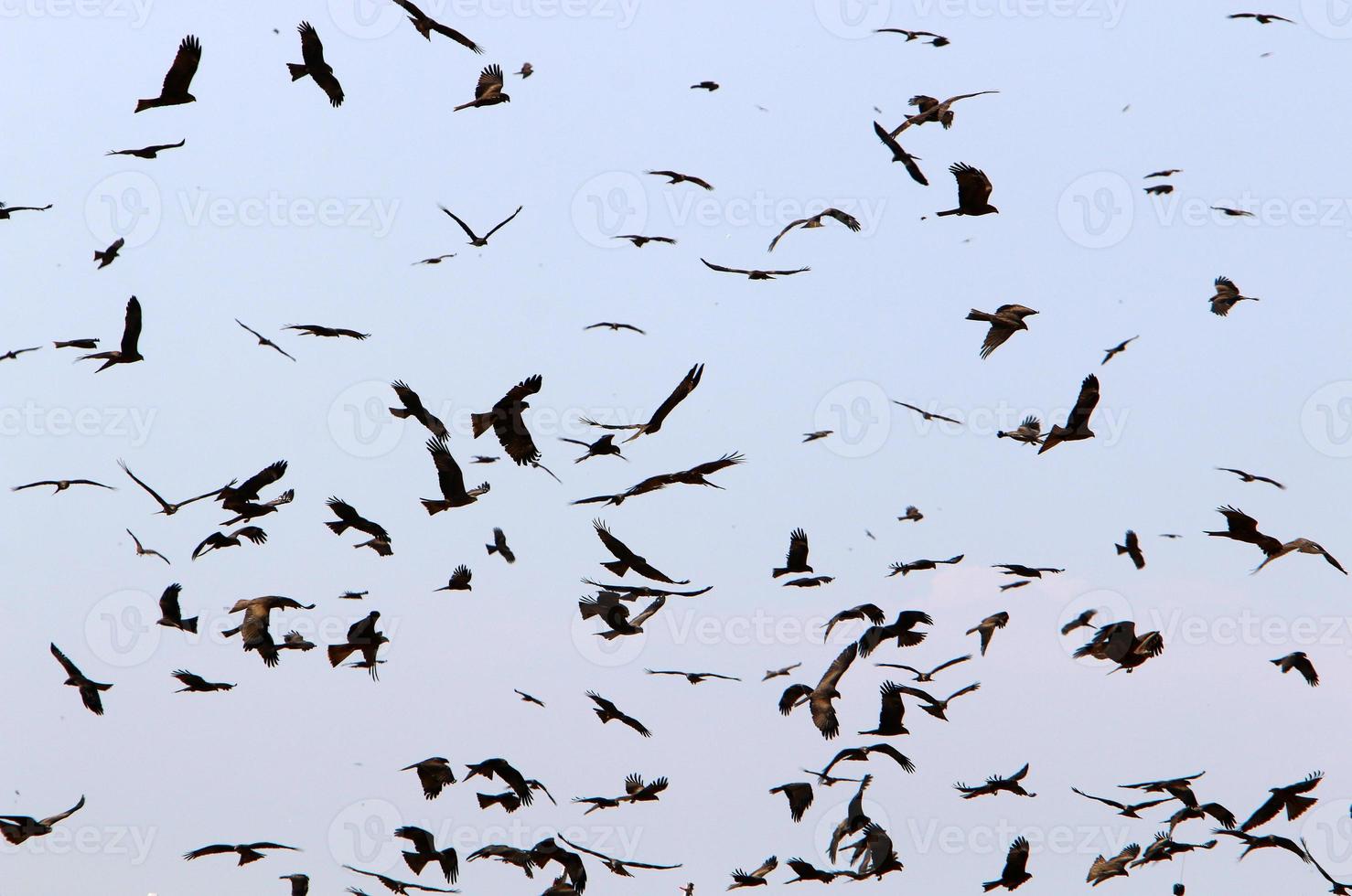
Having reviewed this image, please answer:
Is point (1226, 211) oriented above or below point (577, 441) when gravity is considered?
above

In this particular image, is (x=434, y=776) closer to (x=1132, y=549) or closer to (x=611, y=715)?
(x=611, y=715)

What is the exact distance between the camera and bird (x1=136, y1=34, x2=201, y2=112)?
78.8ft

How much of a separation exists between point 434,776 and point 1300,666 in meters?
16.3

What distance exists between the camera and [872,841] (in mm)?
28312

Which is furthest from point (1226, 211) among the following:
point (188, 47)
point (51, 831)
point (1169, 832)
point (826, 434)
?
point (51, 831)

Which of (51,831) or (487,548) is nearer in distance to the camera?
(51,831)

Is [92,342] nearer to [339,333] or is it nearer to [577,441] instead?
[339,333]

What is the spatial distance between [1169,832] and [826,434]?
10.4 m

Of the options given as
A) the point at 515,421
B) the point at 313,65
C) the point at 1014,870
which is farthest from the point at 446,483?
the point at 1014,870

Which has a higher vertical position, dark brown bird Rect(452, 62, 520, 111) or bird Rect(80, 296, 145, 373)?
dark brown bird Rect(452, 62, 520, 111)

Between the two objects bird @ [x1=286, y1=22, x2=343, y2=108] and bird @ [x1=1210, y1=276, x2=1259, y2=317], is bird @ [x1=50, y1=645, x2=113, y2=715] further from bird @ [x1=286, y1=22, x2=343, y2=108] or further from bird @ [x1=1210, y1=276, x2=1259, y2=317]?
bird @ [x1=1210, y1=276, x2=1259, y2=317]

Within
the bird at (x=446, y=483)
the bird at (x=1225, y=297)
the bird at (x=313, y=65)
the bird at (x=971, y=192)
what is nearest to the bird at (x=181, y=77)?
the bird at (x=313, y=65)

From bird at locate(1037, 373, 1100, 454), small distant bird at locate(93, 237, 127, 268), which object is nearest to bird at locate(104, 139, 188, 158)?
small distant bird at locate(93, 237, 127, 268)

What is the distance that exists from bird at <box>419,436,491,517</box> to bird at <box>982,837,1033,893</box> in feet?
38.8
